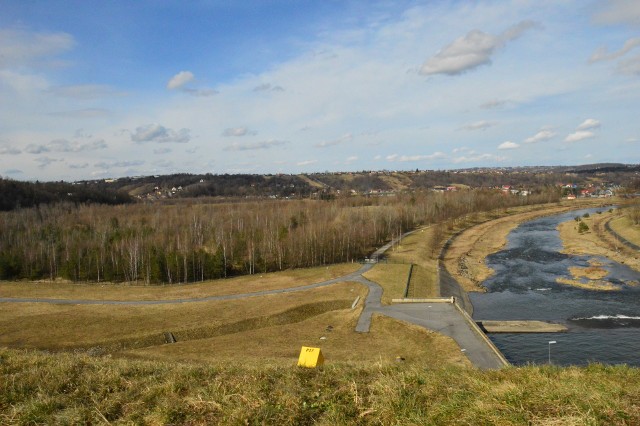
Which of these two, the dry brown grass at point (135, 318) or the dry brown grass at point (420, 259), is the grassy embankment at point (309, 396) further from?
the dry brown grass at point (420, 259)

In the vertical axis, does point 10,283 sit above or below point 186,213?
below

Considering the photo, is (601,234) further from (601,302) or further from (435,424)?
(435,424)

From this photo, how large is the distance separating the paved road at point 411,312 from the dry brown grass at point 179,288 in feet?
6.13

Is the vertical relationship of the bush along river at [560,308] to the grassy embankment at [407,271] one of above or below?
below

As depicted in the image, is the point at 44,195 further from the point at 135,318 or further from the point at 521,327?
the point at 521,327

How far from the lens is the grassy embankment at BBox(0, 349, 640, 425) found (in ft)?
25.4

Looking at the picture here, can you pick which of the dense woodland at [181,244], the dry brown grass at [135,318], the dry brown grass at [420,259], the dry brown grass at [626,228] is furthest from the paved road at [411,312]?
the dry brown grass at [626,228]

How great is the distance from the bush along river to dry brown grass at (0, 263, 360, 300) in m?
21.9

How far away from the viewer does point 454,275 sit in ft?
210

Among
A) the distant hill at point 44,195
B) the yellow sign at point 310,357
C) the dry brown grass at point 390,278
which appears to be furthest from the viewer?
the distant hill at point 44,195

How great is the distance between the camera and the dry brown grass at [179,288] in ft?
174

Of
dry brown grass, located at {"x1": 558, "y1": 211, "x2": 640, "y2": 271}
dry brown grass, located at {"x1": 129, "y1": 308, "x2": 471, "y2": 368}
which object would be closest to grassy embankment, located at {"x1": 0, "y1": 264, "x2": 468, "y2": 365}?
dry brown grass, located at {"x1": 129, "y1": 308, "x2": 471, "y2": 368}

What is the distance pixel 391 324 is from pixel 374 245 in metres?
51.4

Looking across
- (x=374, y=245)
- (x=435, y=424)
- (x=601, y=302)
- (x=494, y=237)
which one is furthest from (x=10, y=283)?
(x=494, y=237)
